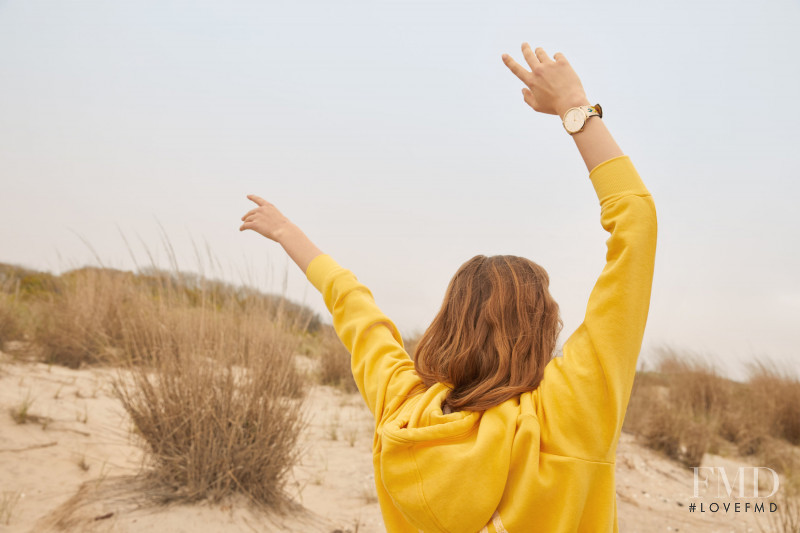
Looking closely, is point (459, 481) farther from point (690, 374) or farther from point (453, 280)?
point (690, 374)

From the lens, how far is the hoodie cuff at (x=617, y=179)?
1.07m

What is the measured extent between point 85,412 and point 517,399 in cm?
440

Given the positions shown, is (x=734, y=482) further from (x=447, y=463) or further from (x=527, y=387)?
(x=447, y=463)

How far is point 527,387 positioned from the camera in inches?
45.4

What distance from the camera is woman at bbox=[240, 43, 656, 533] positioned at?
3.35 feet

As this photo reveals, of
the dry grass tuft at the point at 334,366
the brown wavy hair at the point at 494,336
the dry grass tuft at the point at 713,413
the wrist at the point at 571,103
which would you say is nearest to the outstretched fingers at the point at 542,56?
the wrist at the point at 571,103

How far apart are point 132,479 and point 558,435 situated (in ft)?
9.92

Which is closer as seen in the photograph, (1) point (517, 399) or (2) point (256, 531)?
(1) point (517, 399)

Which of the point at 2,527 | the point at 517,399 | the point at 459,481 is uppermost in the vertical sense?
the point at 517,399

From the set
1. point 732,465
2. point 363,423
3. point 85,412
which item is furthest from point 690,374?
point 85,412

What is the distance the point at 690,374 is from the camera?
27.3 feet

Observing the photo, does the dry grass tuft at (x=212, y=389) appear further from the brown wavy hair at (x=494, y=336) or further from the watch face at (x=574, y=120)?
the watch face at (x=574, y=120)

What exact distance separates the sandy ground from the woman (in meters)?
2.19

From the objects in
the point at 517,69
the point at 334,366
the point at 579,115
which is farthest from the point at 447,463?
the point at 334,366
